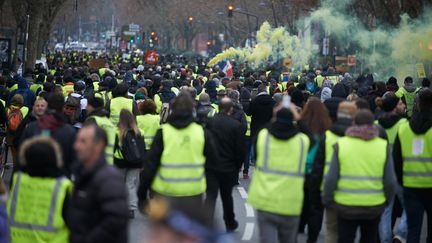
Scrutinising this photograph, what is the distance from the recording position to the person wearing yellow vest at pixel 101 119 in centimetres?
1139

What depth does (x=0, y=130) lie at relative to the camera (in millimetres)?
16750

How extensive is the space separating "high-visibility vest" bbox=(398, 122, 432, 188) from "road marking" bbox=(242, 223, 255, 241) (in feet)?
7.83

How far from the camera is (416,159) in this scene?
1034cm

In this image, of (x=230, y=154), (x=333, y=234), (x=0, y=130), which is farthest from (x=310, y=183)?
(x=0, y=130)

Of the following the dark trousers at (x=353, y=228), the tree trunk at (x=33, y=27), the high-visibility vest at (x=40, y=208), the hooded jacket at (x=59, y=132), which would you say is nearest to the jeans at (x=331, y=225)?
the dark trousers at (x=353, y=228)

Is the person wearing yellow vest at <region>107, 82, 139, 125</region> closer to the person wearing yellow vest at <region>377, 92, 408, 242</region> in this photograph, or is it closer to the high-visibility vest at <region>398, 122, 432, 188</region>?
the person wearing yellow vest at <region>377, 92, 408, 242</region>

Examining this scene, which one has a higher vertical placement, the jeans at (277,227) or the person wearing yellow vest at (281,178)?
the person wearing yellow vest at (281,178)

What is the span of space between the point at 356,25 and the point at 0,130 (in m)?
39.4

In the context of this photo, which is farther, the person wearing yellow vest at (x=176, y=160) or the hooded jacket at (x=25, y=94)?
the hooded jacket at (x=25, y=94)

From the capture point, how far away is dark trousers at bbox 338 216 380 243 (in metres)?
8.83

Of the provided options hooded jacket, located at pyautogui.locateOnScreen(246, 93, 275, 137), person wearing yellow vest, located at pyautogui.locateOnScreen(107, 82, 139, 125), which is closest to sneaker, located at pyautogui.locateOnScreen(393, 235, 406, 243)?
person wearing yellow vest, located at pyautogui.locateOnScreen(107, 82, 139, 125)

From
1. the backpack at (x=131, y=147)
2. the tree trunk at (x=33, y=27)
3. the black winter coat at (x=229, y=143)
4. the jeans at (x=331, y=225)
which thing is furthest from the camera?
the tree trunk at (x=33, y=27)

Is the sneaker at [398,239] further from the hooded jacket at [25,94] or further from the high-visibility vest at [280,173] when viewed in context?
the hooded jacket at [25,94]

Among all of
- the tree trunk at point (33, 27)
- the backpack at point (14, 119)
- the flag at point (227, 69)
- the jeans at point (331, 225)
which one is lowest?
the jeans at point (331, 225)
